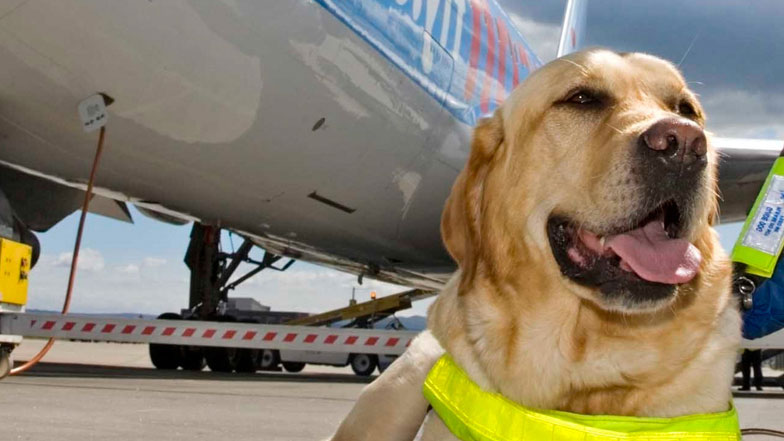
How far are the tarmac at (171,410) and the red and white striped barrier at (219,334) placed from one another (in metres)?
1.00

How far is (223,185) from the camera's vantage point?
6555 mm

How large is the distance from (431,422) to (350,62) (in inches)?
159

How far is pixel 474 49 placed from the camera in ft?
26.5

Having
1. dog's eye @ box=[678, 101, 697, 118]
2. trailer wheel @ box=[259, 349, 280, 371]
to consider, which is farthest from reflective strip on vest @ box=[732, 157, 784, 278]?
trailer wheel @ box=[259, 349, 280, 371]

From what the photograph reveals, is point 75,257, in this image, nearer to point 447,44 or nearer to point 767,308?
point 447,44

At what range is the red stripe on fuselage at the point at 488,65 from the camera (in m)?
8.32

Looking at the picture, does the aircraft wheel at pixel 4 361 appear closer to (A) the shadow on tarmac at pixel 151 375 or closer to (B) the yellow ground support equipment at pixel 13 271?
(B) the yellow ground support equipment at pixel 13 271

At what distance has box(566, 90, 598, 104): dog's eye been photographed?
2416mm

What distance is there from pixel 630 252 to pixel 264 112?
→ 4.03 metres

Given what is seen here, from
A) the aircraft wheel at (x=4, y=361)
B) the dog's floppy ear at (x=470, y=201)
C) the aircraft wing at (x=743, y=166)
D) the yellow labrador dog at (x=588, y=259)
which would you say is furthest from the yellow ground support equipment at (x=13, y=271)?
the aircraft wing at (x=743, y=166)

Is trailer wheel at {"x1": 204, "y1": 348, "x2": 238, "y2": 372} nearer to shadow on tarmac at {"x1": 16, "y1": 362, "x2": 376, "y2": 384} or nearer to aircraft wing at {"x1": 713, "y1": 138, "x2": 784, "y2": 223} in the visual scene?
Answer: shadow on tarmac at {"x1": 16, "y1": 362, "x2": 376, "y2": 384}

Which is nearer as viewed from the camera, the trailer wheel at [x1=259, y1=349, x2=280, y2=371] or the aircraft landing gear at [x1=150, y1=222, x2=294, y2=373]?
the aircraft landing gear at [x1=150, y1=222, x2=294, y2=373]

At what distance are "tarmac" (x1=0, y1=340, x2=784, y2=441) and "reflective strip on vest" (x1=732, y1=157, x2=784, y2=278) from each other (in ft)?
7.43

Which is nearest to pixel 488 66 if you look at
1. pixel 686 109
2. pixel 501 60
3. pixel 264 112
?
pixel 501 60
